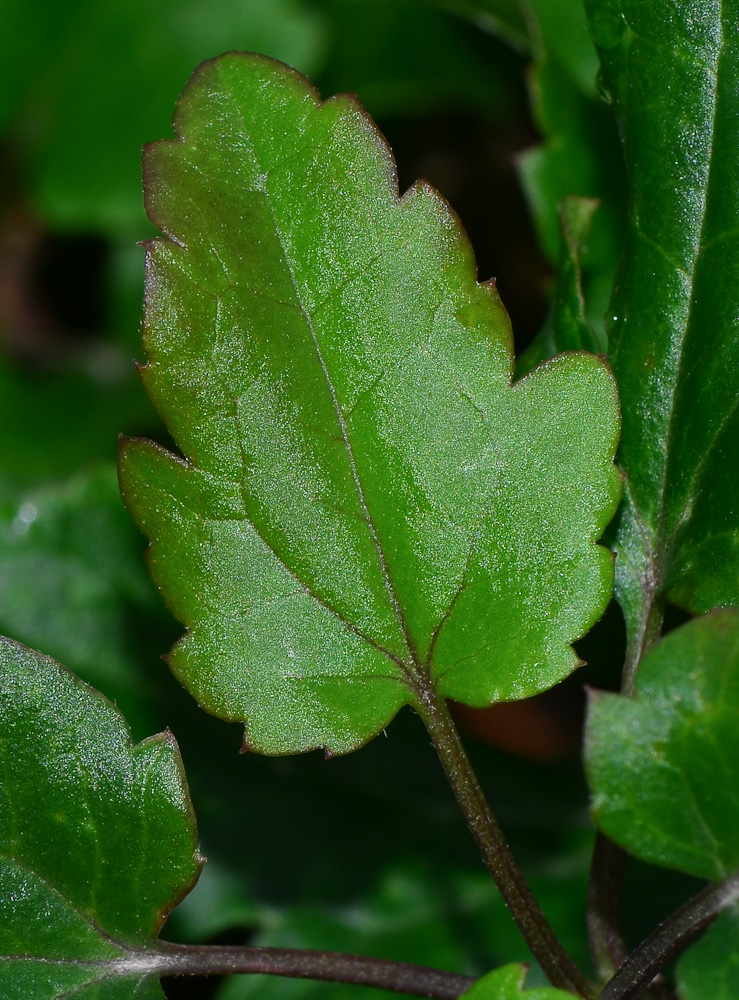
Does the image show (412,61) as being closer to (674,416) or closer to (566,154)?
(566,154)

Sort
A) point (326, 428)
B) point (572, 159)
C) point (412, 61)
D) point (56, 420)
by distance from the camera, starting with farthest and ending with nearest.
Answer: point (56, 420) < point (412, 61) < point (572, 159) < point (326, 428)

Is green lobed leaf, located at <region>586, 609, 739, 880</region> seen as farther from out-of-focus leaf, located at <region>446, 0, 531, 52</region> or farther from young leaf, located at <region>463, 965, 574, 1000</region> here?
out-of-focus leaf, located at <region>446, 0, 531, 52</region>

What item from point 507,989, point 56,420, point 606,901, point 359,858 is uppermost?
point 507,989

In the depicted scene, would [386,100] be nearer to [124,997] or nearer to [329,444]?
[329,444]

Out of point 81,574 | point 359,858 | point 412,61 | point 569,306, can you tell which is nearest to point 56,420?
point 81,574

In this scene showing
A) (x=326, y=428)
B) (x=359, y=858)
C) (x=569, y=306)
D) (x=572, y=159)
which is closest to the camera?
(x=326, y=428)
